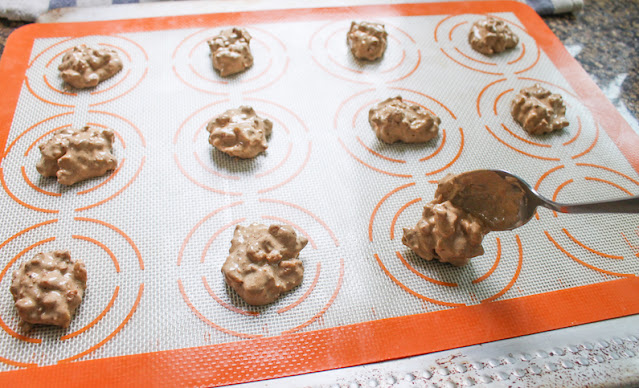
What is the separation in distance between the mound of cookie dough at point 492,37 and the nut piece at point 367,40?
Answer: 31cm

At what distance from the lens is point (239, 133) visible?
1145 millimetres

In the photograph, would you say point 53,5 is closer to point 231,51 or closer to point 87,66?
point 87,66

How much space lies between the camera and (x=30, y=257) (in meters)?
0.96

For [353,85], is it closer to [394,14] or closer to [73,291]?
[394,14]

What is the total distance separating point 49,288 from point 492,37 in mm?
1421

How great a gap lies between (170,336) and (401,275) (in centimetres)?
50

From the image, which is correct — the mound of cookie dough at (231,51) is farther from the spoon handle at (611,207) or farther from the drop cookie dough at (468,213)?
the spoon handle at (611,207)

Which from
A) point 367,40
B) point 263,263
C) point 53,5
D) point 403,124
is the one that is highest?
point 53,5

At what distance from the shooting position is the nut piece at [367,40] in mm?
Result: 1377

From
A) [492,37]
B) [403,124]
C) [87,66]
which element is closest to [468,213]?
[403,124]

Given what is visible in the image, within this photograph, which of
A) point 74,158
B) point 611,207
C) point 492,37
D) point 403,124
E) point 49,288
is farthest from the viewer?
point 492,37

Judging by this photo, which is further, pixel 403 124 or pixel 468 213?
pixel 403 124

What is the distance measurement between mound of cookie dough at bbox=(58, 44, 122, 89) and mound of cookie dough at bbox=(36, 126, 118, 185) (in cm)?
23

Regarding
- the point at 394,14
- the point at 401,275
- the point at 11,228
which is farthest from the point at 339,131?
the point at 11,228
